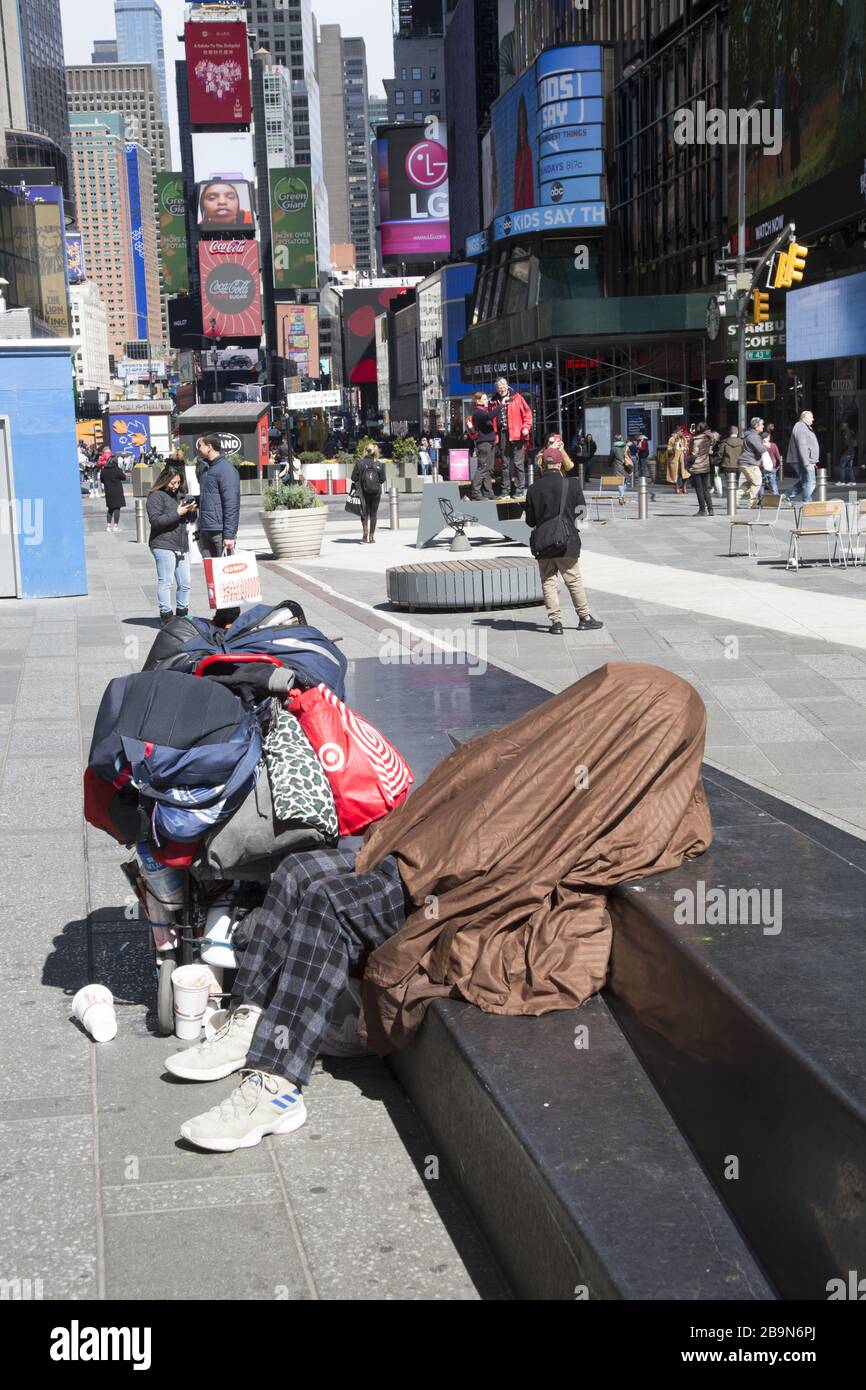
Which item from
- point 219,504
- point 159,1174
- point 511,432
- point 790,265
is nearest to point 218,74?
point 790,265

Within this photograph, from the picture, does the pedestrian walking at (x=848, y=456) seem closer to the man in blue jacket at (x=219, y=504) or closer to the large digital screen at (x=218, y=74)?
the man in blue jacket at (x=219, y=504)

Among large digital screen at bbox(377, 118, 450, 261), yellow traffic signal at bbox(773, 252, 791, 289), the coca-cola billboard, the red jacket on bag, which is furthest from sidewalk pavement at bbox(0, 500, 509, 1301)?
the coca-cola billboard

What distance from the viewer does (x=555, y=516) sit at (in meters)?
12.6

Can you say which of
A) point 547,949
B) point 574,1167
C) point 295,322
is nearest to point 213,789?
point 547,949

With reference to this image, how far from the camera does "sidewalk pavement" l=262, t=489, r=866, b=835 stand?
861cm

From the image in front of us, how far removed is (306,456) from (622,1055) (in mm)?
44445

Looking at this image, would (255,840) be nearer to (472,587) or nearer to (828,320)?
(472,587)

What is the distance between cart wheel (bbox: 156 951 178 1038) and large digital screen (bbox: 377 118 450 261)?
11919 centimetres

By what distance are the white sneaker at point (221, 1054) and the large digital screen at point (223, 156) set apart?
151872 millimetres

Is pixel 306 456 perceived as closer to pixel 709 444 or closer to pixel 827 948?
pixel 709 444

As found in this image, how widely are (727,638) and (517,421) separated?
1464 centimetres

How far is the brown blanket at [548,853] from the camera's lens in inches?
161

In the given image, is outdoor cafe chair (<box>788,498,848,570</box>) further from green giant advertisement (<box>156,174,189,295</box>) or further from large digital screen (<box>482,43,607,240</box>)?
green giant advertisement (<box>156,174,189,295</box>)
